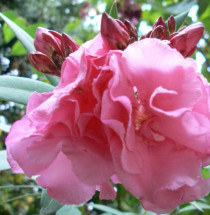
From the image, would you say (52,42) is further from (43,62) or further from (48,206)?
(48,206)

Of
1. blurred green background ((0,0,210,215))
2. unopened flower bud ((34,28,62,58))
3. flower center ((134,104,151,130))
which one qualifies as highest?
unopened flower bud ((34,28,62,58))

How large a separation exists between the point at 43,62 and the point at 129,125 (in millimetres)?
326

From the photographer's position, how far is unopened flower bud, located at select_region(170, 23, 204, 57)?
2.35 feet

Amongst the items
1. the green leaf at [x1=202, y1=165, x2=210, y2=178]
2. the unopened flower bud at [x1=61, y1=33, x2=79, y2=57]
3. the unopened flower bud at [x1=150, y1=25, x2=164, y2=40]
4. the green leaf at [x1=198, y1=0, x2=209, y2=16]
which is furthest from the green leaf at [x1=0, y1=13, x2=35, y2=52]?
the green leaf at [x1=198, y1=0, x2=209, y2=16]

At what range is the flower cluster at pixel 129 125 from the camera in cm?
55

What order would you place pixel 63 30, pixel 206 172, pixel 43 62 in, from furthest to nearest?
pixel 63 30 → pixel 206 172 → pixel 43 62

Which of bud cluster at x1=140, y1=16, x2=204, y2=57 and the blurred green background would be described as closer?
bud cluster at x1=140, y1=16, x2=204, y2=57

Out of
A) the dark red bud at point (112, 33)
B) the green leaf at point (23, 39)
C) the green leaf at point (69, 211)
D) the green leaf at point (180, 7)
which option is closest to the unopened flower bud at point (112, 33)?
the dark red bud at point (112, 33)

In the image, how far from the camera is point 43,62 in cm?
77

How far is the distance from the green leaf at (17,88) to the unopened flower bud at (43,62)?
9 cm

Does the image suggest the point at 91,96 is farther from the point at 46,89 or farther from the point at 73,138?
the point at 46,89

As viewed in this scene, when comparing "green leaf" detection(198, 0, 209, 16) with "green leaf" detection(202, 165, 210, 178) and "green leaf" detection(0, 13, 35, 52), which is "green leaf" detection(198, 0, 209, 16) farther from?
"green leaf" detection(0, 13, 35, 52)

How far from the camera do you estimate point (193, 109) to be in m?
0.59

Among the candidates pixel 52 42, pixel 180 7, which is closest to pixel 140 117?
pixel 52 42
